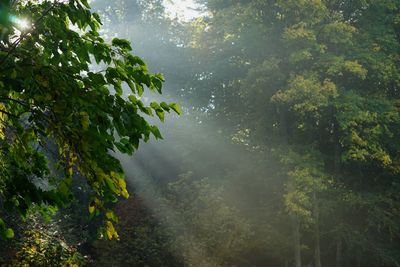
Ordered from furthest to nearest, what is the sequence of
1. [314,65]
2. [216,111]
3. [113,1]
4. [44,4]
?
[113,1] → [216,111] → [314,65] → [44,4]

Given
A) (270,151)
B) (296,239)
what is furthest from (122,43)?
(270,151)

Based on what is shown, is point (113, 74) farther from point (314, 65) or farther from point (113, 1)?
point (113, 1)

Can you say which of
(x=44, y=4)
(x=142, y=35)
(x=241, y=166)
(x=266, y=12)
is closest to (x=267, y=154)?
(x=241, y=166)

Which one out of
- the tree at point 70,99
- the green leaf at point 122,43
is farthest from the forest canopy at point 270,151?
the green leaf at point 122,43

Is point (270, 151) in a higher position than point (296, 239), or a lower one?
higher

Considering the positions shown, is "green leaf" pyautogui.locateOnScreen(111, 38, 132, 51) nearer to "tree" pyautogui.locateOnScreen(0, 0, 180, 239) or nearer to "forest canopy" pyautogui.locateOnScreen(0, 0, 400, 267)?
"tree" pyautogui.locateOnScreen(0, 0, 180, 239)

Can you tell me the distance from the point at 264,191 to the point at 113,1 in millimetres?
22618

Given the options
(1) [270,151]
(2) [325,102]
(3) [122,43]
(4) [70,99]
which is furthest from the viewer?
(1) [270,151]

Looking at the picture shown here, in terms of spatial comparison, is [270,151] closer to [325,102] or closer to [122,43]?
[325,102]

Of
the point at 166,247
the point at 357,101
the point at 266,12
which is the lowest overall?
the point at 166,247

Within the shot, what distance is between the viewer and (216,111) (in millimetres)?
24750

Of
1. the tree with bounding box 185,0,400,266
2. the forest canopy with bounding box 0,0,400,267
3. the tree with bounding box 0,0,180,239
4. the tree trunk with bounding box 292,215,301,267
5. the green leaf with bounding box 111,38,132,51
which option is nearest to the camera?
the tree with bounding box 0,0,180,239

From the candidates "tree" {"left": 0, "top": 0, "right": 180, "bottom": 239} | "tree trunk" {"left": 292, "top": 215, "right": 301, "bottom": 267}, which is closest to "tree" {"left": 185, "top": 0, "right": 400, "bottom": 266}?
"tree trunk" {"left": 292, "top": 215, "right": 301, "bottom": 267}

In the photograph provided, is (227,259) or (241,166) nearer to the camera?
(227,259)
